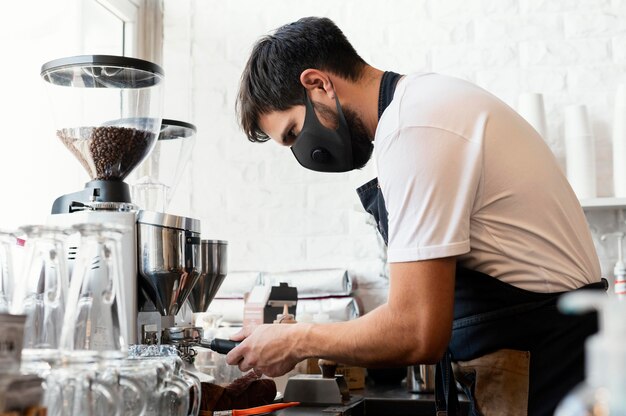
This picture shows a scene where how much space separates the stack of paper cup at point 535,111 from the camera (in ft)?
9.50

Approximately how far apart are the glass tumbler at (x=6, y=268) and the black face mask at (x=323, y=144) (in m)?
0.79

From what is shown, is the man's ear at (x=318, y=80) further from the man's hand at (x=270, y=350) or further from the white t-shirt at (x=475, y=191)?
the man's hand at (x=270, y=350)

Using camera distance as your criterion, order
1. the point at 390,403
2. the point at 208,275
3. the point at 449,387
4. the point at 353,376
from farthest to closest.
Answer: the point at 353,376, the point at 390,403, the point at 208,275, the point at 449,387

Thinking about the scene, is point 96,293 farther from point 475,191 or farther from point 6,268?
point 475,191

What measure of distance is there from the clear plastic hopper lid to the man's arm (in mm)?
533

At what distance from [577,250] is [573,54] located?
5.87 feet

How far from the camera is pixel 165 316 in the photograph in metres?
1.67

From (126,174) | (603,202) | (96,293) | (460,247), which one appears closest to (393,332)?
(460,247)

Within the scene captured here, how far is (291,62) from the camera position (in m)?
1.72

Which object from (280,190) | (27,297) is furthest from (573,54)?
(27,297)

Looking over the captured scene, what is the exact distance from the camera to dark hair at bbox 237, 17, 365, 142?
1711 mm

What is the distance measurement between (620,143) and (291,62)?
1607 mm

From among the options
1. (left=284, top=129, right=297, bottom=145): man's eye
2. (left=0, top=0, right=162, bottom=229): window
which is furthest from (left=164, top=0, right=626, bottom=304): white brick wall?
(left=284, top=129, right=297, bottom=145): man's eye

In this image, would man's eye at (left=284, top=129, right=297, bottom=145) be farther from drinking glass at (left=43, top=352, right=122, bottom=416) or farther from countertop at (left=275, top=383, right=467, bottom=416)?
drinking glass at (left=43, top=352, right=122, bottom=416)
